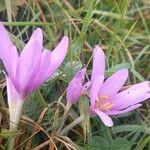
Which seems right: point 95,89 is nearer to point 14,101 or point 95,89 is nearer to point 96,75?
point 96,75

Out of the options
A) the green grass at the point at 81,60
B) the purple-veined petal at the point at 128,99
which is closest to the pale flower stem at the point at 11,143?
the green grass at the point at 81,60

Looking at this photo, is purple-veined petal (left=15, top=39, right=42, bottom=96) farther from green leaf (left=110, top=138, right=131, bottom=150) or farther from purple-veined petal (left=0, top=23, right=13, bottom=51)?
green leaf (left=110, top=138, right=131, bottom=150)

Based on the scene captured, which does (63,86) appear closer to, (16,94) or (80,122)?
(80,122)

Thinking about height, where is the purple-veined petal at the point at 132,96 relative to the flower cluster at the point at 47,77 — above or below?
below

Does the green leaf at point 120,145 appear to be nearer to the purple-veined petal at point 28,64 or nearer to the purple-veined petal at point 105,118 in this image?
the purple-veined petal at point 105,118

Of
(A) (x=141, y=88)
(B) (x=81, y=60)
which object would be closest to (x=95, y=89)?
(A) (x=141, y=88)

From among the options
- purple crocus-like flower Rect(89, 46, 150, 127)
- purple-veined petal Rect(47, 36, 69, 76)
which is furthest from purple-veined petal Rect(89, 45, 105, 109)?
purple-veined petal Rect(47, 36, 69, 76)

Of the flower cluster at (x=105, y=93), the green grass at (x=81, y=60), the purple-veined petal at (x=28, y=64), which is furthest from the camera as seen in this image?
the green grass at (x=81, y=60)

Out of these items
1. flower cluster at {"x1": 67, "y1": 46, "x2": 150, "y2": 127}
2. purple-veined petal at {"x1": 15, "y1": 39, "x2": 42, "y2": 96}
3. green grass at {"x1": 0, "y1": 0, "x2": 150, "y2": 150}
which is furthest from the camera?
green grass at {"x1": 0, "y1": 0, "x2": 150, "y2": 150}
